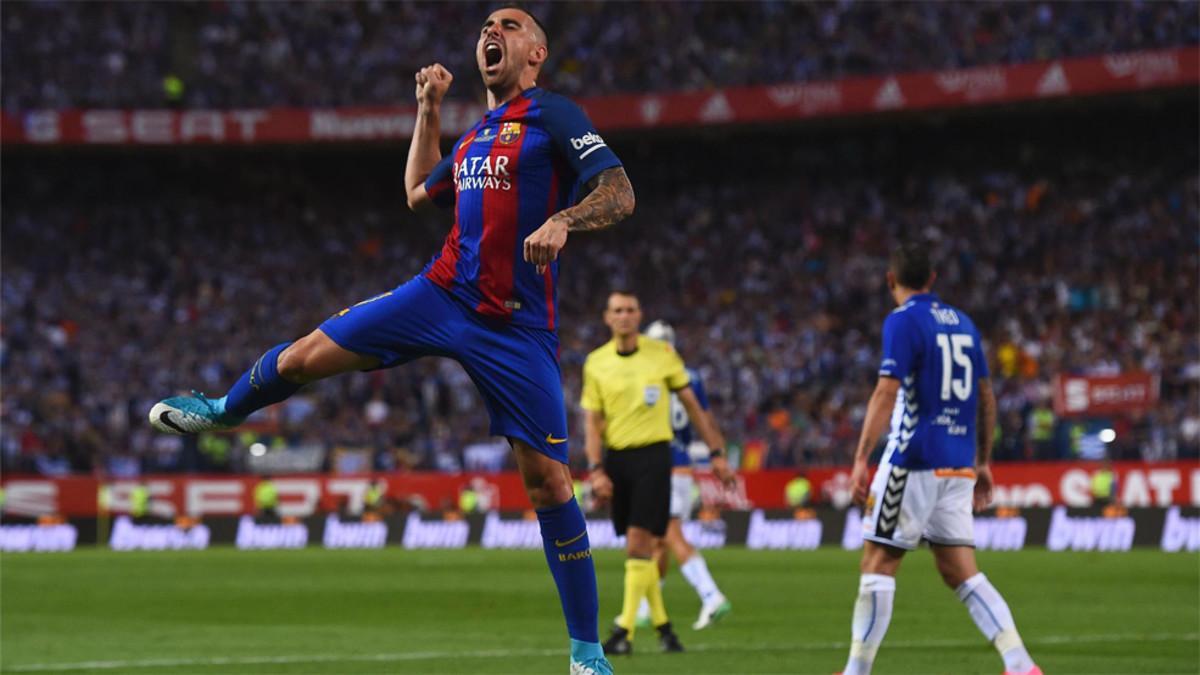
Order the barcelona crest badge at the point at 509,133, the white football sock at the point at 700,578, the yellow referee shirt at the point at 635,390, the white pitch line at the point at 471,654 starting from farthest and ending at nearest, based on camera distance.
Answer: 1. the white football sock at the point at 700,578
2. the yellow referee shirt at the point at 635,390
3. the white pitch line at the point at 471,654
4. the barcelona crest badge at the point at 509,133

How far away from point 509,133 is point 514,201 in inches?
12.1

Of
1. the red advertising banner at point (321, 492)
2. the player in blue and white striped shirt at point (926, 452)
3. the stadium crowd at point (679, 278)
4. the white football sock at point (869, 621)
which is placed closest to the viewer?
the white football sock at point (869, 621)

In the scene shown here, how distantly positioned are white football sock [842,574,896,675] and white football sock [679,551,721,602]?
223 inches

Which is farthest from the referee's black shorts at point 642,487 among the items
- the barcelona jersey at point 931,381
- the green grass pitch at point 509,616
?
the barcelona jersey at point 931,381

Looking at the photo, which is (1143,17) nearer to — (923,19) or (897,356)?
(923,19)

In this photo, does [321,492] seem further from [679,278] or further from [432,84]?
[432,84]

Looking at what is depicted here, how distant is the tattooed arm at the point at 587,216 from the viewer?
22.0 feet

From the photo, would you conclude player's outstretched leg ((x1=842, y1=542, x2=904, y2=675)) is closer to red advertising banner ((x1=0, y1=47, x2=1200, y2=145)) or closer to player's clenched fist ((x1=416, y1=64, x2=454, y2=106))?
player's clenched fist ((x1=416, y1=64, x2=454, y2=106))

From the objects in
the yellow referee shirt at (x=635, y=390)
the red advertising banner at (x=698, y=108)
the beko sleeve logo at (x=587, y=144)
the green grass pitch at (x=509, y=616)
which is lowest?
the green grass pitch at (x=509, y=616)

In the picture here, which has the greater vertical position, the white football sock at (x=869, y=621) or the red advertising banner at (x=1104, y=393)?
the red advertising banner at (x=1104, y=393)

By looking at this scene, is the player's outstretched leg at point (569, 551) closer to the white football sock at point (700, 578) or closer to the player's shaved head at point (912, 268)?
the player's shaved head at point (912, 268)

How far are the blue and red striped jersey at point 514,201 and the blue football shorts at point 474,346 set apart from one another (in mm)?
77

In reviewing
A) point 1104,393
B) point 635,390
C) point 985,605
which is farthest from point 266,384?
point 1104,393

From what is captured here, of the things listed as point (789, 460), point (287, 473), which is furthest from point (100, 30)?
point (789, 460)
